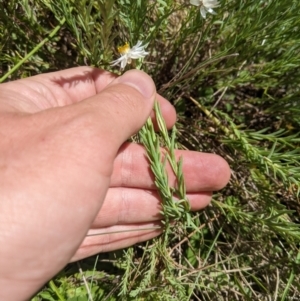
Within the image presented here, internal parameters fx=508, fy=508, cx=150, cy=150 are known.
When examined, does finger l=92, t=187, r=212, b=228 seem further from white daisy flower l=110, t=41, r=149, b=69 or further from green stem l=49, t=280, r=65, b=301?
white daisy flower l=110, t=41, r=149, b=69

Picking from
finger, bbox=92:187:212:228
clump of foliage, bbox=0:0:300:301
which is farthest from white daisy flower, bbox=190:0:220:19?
finger, bbox=92:187:212:228

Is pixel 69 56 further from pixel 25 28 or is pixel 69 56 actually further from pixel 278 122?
pixel 278 122

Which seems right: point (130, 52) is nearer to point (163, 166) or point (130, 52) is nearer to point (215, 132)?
point (163, 166)

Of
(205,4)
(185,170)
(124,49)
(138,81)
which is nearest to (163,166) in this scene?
(185,170)

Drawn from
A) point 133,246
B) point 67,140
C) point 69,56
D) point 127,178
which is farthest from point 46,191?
point 69,56

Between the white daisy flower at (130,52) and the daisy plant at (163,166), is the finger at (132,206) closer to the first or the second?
the daisy plant at (163,166)
